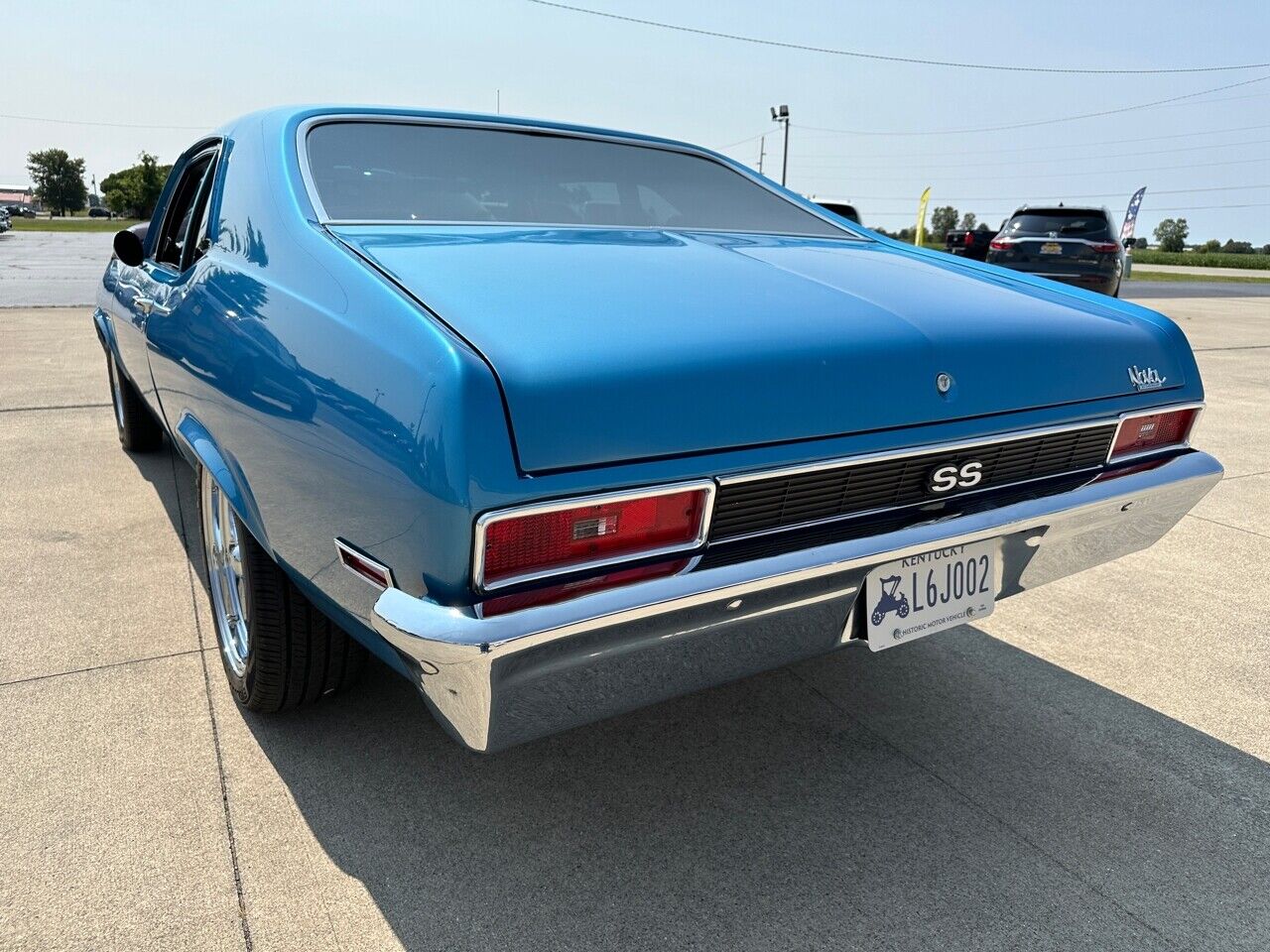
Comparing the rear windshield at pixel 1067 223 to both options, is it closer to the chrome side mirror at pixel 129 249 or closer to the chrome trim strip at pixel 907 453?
the chrome trim strip at pixel 907 453

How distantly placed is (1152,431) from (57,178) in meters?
118

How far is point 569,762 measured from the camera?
2170 millimetres

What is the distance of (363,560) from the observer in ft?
5.02

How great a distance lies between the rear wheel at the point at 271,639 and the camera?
203 cm

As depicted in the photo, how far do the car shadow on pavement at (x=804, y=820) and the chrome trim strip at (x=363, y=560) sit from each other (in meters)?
0.63

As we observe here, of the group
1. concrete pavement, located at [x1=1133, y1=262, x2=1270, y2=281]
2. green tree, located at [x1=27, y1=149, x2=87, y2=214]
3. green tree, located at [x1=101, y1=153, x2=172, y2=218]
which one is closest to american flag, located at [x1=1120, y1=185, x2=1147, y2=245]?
concrete pavement, located at [x1=1133, y1=262, x2=1270, y2=281]

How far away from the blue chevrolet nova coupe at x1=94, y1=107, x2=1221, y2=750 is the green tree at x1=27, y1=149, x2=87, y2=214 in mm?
116432

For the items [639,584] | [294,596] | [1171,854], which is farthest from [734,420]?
[1171,854]

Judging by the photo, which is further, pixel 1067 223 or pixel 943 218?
pixel 943 218

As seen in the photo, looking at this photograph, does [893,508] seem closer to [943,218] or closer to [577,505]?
[577,505]

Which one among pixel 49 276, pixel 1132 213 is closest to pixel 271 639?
pixel 49 276

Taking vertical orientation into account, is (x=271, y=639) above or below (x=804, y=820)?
above

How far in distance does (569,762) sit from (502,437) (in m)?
1.09

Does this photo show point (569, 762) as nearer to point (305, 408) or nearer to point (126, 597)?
point (305, 408)
